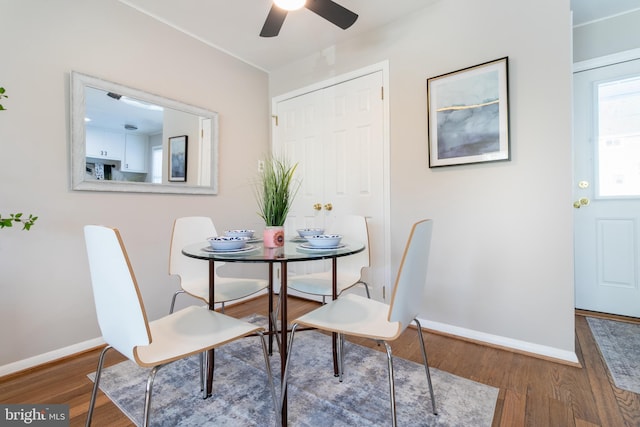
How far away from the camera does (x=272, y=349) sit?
1965 mm

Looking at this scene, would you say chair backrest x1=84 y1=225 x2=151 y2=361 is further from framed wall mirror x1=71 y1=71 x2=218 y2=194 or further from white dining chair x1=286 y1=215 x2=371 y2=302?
framed wall mirror x1=71 y1=71 x2=218 y2=194

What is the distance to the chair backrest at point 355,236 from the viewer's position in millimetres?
2029

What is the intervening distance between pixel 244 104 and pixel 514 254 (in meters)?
2.81

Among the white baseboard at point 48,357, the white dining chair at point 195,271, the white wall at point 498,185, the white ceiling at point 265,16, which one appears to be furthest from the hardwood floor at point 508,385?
the white ceiling at point 265,16

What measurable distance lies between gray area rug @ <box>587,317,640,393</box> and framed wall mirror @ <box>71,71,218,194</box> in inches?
124

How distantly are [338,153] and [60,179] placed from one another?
211cm

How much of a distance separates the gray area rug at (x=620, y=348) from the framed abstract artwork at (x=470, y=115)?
137cm

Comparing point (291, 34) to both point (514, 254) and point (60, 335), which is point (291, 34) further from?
point (60, 335)

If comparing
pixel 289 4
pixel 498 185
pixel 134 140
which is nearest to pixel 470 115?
pixel 498 185

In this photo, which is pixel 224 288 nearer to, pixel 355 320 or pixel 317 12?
Result: pixel 355 320

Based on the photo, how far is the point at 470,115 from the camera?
2.03 meters

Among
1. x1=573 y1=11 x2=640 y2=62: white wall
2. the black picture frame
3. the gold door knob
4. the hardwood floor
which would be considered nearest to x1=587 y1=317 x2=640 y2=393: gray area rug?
the hardwood floor

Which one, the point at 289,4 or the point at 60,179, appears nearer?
the point at 289,4

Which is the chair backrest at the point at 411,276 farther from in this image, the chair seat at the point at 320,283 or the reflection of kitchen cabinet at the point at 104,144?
the reflection of kitchen cabinet at the point at 104,144
